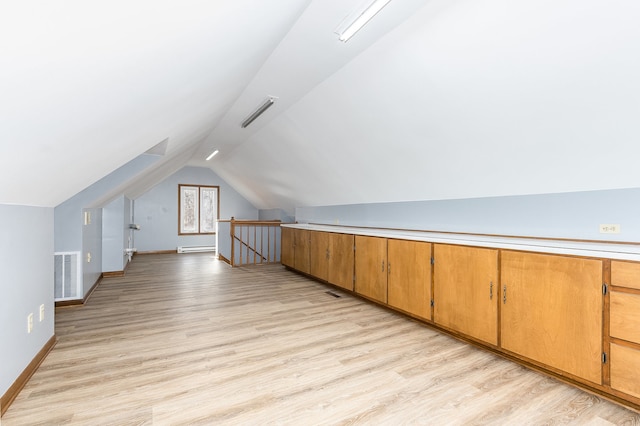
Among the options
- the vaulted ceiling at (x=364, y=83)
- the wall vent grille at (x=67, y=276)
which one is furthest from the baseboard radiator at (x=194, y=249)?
the vaulted ceiling at (x=364, y=83)

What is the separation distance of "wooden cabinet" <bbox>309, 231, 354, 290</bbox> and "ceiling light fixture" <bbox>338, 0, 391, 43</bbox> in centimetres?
280

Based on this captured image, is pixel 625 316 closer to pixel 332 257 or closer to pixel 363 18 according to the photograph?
pixel 363 18

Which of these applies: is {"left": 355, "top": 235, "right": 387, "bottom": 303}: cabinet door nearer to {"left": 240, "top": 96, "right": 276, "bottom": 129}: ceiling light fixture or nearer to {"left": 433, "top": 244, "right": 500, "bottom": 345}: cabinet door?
{"left": 433, "top": 244, "right": 500, "bottom": 345}: cabinet door

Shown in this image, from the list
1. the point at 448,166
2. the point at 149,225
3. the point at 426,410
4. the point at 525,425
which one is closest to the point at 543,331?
the point at 525,425

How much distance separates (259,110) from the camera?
4059 millimetres

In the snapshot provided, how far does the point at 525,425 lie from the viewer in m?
1.78

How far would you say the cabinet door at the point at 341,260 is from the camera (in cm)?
445

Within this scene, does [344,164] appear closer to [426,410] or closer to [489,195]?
[489,195]

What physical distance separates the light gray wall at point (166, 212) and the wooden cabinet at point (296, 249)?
169 inches

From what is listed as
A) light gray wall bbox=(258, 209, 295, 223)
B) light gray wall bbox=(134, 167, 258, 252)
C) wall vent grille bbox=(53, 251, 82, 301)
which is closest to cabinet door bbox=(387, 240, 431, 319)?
wall vent grille bbox=(53, 251, 82, 301)

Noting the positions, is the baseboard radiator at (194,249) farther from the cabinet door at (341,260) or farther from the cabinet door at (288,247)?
the cabinet door at (341,260)

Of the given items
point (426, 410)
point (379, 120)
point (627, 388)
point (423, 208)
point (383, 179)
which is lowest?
point (426, 410)

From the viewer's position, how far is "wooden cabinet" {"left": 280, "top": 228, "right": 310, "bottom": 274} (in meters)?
5.65

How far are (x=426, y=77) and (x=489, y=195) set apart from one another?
4.83 feet
